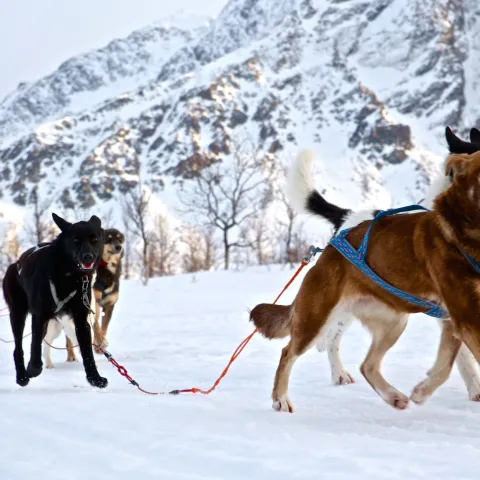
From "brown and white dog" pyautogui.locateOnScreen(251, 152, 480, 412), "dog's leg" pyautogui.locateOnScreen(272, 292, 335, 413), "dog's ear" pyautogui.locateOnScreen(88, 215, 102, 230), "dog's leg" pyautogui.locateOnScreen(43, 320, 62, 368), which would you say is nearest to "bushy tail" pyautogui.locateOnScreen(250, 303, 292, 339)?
"brown and white dog" pyautogui.locateOnScreen(251, 152, 480, 412)

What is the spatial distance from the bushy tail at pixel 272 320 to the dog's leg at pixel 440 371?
3.27ft

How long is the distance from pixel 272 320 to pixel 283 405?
75 cm

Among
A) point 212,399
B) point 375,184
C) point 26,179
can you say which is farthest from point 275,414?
point 26,179

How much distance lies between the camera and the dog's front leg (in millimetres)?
4422

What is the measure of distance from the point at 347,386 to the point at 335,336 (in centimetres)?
49

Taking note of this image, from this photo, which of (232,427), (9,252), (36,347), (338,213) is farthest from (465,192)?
(9,252)

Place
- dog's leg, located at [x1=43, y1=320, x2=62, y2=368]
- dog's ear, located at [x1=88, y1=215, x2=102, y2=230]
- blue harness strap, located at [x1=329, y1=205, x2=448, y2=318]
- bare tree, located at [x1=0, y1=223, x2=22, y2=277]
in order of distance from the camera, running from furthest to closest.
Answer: bare tree, located at [x1=0, y1=223, x2=22, y2=277] → dog's leg, located at [x1=43, y1=320, x2=62, y2=368] → dog's ear, located at [x1=88, y1=215, x2=102, y2=230] → blue harness strap, located at [x1=329, y1=205, x2=448, y2=318]

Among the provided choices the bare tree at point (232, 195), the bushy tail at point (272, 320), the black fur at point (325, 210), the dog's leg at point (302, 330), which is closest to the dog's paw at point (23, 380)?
the bushy tail at point (272, 320)

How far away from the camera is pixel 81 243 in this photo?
4.86 m

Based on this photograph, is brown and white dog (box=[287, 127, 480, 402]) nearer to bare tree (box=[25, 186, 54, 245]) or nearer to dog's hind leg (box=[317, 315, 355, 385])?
dog's hind leg (box=[317, 315, 355, 385])

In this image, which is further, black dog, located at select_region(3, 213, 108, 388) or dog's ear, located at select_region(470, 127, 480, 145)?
black dog, located at select_region(3, 213, 108, 388)

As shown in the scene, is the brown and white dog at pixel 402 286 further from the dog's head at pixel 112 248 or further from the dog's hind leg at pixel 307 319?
the dog's head at pixel 112 248

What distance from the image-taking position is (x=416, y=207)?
3.88 metres

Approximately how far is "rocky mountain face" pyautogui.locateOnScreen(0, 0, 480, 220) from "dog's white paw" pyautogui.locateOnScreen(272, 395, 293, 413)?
120117 mm
